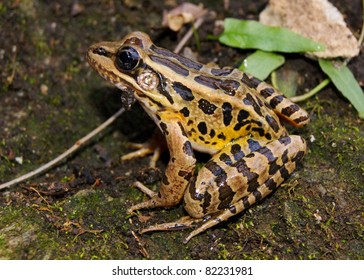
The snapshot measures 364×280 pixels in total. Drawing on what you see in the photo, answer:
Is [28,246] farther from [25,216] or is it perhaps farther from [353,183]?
[353,183]

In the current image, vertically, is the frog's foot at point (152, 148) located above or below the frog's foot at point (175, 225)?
below

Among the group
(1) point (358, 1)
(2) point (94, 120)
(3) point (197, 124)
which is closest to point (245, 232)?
(3) point (197, 124)

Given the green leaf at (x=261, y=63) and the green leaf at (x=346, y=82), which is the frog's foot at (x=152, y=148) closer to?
the green leaf at (x=261, y=63)

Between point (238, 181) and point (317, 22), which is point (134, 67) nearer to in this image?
point (238, 181)

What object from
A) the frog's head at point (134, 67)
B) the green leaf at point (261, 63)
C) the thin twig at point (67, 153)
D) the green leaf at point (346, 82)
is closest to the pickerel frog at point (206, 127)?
the frog's head at point (134, 67)

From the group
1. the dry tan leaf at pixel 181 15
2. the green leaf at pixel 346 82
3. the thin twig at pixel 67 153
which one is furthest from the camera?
the dry tan leaf at pixel 181 15

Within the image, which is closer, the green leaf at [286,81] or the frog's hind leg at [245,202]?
the frog's hind leg at [245,202]

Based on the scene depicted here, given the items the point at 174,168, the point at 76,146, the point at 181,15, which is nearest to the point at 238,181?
the point at 174,168
